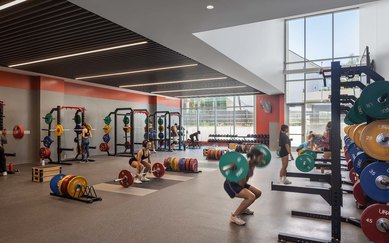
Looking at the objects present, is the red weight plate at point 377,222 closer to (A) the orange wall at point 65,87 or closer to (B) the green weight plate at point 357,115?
(B) the green weight plate at point 357,115

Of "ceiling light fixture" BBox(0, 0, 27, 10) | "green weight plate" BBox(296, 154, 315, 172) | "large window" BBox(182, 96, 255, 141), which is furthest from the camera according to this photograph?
"large window" BBox(182, 96, 255, 141)

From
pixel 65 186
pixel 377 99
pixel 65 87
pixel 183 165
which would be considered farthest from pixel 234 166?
pixel 65 87

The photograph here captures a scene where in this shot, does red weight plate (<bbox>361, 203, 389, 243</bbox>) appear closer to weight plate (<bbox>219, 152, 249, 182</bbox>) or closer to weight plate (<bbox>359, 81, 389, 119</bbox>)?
weight plate (<bbox>359, 81, 389, 119</bbox>)

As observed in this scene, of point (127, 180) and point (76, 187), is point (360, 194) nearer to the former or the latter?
point (127, 180)

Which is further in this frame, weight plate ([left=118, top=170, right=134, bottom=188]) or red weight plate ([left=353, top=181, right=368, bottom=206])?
weight plate ([left=118, top=170, right=134, bottom=188])

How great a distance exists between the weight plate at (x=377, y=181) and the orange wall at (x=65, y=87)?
8.43 m

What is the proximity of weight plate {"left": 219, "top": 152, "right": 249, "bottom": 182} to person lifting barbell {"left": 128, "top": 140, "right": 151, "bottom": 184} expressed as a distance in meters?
2.78

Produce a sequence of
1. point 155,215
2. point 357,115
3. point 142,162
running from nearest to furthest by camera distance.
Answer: point 357,115
point 155,215
point 142,162

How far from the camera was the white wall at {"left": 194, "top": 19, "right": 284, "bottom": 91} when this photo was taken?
536 cm

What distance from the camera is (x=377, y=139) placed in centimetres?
262

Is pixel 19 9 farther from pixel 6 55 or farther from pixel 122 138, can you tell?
pixel 122 138

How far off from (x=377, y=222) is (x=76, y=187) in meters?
3.86

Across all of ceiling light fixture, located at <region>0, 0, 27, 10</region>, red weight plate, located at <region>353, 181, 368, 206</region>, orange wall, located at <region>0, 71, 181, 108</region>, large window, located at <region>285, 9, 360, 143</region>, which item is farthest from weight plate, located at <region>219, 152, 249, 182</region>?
large window, located at <region>285, 9, 360, 143</region>

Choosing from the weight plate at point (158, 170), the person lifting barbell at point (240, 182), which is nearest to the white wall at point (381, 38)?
the person lifting barbell at point (240, 182)
